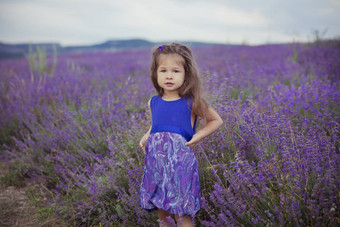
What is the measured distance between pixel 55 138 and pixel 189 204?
2.10 meters

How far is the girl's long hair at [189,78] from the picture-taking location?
5.33 feet

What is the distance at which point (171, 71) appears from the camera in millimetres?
1615

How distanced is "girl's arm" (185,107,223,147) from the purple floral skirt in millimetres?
64

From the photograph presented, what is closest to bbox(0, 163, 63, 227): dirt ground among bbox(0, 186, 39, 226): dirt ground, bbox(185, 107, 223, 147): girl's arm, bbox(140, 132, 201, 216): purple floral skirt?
bbox(0, 186, 39, 226): dirt ground

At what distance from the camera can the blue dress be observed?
1.49 meters

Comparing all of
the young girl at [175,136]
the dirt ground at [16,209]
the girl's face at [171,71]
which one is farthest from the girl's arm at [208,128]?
the dirt ground at [16,209]

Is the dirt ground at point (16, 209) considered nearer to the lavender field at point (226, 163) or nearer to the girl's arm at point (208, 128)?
the lavender field at point (226, 163)

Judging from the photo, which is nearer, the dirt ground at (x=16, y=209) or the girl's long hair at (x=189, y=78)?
the girl's long hair at (x=189, y=78)

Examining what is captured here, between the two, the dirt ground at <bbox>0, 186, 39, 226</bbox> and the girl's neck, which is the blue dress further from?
the dirt ground at <bbox>0, 186, 39, 226</bbox>

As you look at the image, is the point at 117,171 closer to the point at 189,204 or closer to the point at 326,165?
the point at 189,204

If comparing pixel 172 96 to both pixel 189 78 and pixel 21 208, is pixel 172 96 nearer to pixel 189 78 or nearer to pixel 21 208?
pixel 189 78

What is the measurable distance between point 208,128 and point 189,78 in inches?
14.4

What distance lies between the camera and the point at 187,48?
65.7 inches

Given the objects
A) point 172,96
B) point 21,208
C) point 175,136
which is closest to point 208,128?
point 175,136
